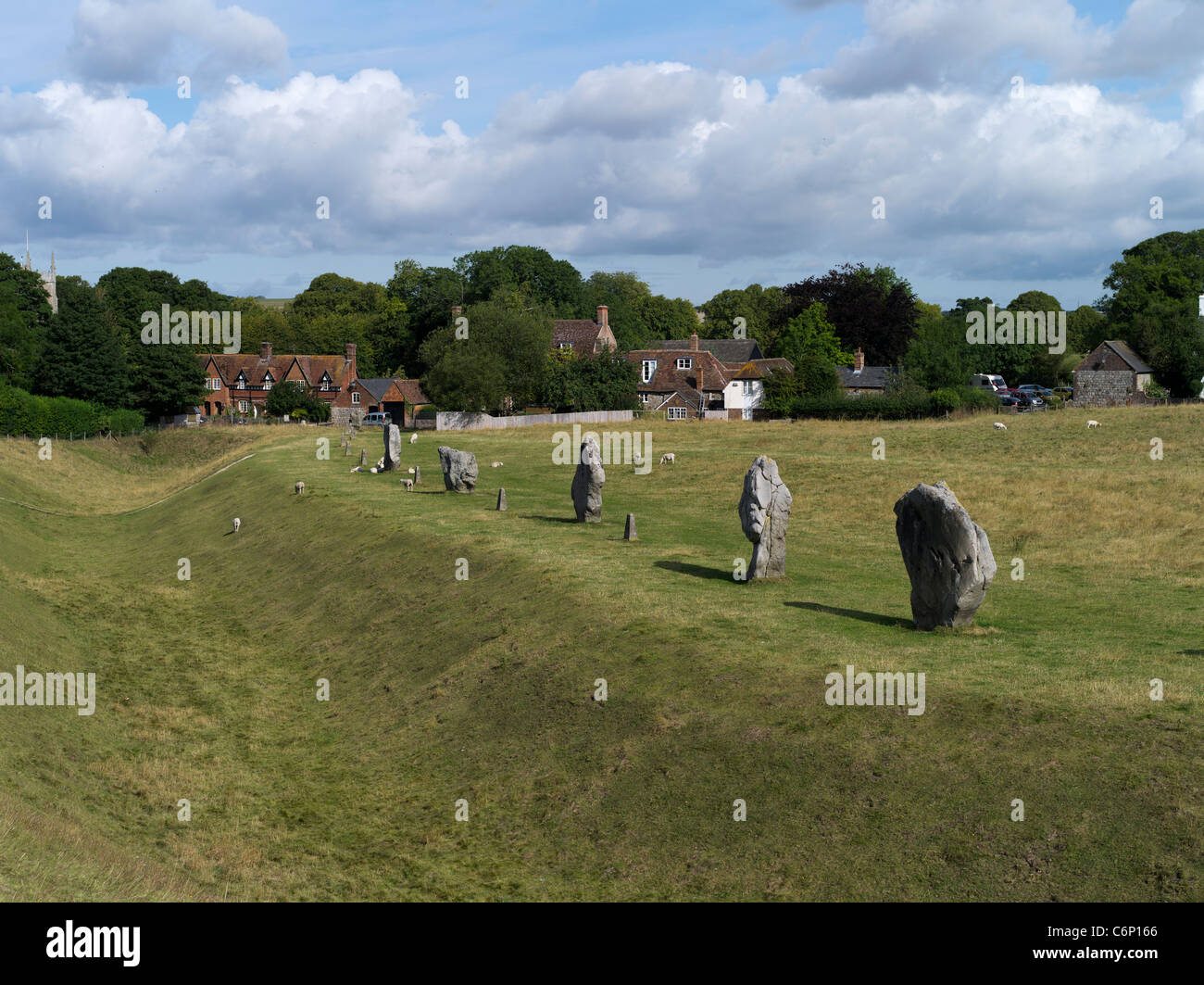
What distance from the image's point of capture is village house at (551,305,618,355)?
394ft

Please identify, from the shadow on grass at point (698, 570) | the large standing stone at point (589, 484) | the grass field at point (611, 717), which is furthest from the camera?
the large standing stone at point (589, 484)

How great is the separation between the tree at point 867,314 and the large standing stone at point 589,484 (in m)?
92.0

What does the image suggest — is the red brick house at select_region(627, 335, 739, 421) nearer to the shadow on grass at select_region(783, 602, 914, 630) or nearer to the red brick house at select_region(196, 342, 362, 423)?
the red brick house at select_region(196, 342, 362, 423)

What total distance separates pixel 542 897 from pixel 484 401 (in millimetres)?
75682

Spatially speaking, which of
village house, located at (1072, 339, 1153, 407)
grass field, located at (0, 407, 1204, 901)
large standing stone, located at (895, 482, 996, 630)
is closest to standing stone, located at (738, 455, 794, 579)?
grass field, located at (0, 407, 1204, 901)

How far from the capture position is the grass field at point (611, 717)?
14.8 m

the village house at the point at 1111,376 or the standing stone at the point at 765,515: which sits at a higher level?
the village house at the point at 1111,376

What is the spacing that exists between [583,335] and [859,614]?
102 m

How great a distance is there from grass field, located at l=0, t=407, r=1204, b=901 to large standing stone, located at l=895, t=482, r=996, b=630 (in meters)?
0.71

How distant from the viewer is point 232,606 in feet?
122

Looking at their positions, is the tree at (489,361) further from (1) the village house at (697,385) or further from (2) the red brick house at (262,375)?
(2) the red brick house at (262,375)

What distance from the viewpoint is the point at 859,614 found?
78.0 ft

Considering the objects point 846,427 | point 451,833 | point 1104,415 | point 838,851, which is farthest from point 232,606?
point 1104,415

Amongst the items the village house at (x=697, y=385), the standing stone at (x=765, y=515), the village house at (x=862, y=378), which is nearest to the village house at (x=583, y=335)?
the village house at (x=697, y=385)
